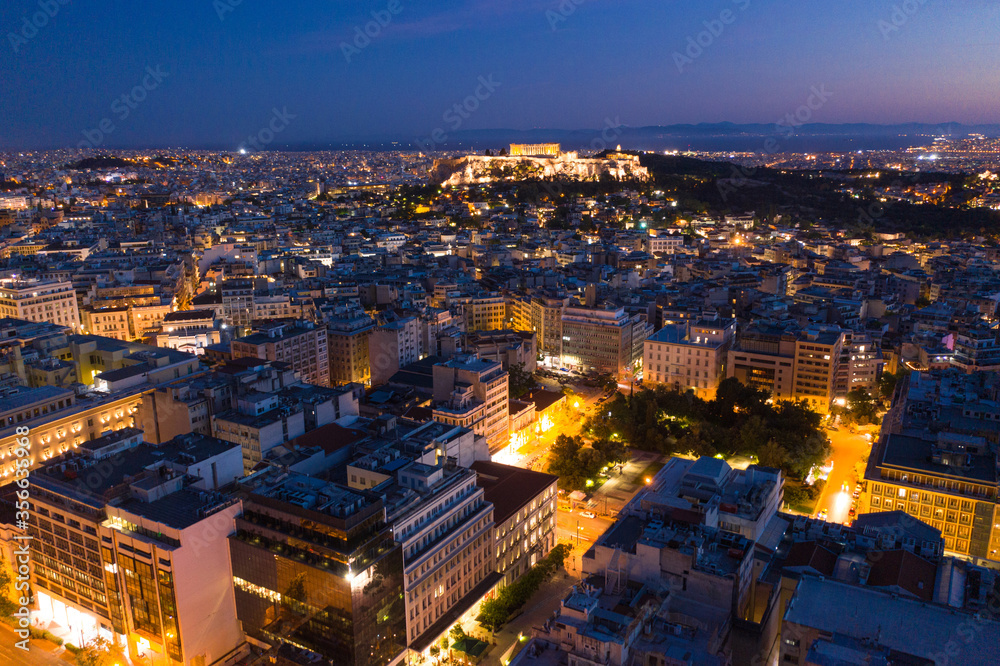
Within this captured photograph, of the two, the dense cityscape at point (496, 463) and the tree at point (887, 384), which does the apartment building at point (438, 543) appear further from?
the tree at point (887, 384)

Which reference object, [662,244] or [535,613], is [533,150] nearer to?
[662,244]

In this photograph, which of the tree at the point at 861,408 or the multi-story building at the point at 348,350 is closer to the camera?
the tree at the point at 861,408

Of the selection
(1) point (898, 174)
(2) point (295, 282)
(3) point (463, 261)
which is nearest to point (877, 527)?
(2) point (295, 282)

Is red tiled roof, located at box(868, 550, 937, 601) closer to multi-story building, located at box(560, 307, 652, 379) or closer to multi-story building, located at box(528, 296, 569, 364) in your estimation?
multi-story building, located at box(560, 307, 652, 379)

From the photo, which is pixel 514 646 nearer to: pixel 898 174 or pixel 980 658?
pixel 980 658

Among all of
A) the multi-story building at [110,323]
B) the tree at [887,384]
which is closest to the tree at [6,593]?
the multi-story building at [110,323]

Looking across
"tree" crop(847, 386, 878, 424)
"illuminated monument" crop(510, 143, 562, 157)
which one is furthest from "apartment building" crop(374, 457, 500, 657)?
"illuminated monument" crop(510, 143, 562, 157)
